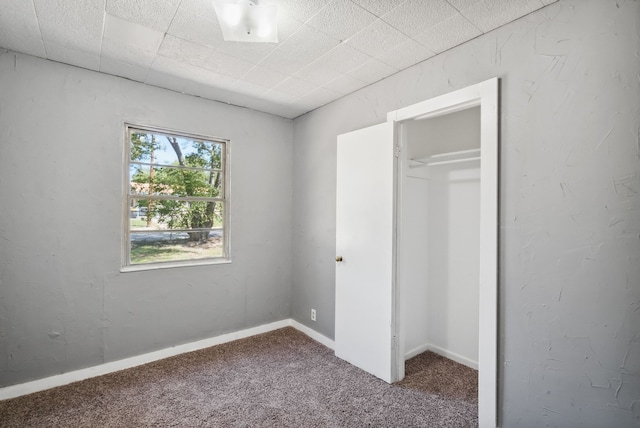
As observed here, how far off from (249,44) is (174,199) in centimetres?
161

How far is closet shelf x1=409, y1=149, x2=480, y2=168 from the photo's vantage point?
2.51m

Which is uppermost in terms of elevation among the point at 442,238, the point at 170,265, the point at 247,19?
the point at 247,19

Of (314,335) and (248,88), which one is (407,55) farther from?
(314,335)

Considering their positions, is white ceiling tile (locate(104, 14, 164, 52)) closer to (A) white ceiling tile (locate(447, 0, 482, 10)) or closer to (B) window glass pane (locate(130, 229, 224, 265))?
(B) window glass pane (locate(130, 229, 224, 265))

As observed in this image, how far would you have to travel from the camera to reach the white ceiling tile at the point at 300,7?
166cm

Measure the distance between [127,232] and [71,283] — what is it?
545 mm

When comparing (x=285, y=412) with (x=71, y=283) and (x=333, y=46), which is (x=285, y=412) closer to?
(x=71, y=283)

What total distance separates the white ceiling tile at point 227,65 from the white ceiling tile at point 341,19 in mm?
740

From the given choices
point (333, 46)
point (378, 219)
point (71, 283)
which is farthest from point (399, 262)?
point (71, 283)

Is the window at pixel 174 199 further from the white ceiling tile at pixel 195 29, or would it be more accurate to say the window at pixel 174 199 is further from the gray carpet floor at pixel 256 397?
the white ceiling tile at pixel 195 29

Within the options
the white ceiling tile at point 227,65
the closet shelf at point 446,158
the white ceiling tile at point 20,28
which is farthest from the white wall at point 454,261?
the white ceiling tile at point 20,28

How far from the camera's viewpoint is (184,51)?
2.19 meters

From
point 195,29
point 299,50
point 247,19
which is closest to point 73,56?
point 195,29

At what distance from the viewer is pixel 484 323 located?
189 cm
